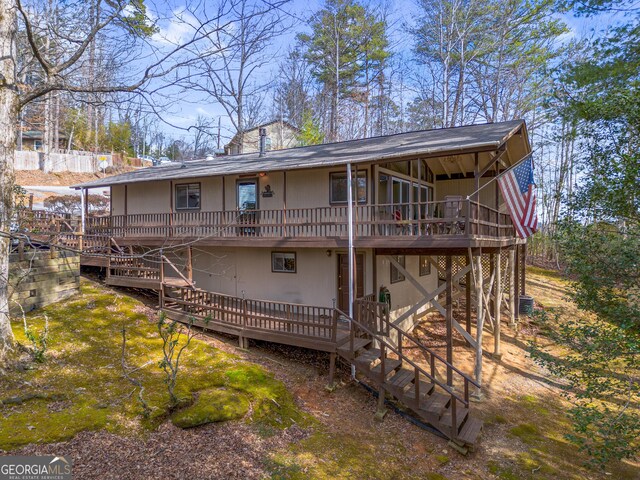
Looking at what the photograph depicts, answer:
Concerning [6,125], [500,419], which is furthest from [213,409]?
[6,125]

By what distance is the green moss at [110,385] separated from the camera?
663 cm

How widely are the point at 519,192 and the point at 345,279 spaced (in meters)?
6.07

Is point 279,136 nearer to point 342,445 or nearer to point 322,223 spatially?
point 322,223

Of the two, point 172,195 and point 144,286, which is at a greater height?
point 172,195

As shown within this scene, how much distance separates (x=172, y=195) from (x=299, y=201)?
245 inches

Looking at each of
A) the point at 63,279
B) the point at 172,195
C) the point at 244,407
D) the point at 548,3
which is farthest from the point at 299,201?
the point at 548,3

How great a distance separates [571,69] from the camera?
1154 centimetres

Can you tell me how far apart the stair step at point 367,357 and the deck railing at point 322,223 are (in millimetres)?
3411

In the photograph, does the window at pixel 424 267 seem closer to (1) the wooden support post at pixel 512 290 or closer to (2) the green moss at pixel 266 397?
(1) the wooden support post at pixel 512 290

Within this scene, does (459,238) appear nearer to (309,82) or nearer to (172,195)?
(172,195)

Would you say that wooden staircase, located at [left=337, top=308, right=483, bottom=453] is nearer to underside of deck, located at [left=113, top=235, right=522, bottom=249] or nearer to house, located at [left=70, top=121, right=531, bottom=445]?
house, located at [left=70, top=121, right=531, bottom=445]

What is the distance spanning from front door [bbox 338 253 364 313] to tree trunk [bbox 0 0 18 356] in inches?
356

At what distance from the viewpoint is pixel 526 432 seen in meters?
8.94

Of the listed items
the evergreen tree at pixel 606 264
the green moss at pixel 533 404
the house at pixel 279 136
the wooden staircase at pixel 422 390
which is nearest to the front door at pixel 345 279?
the wooden staircase at pixel 422 390
